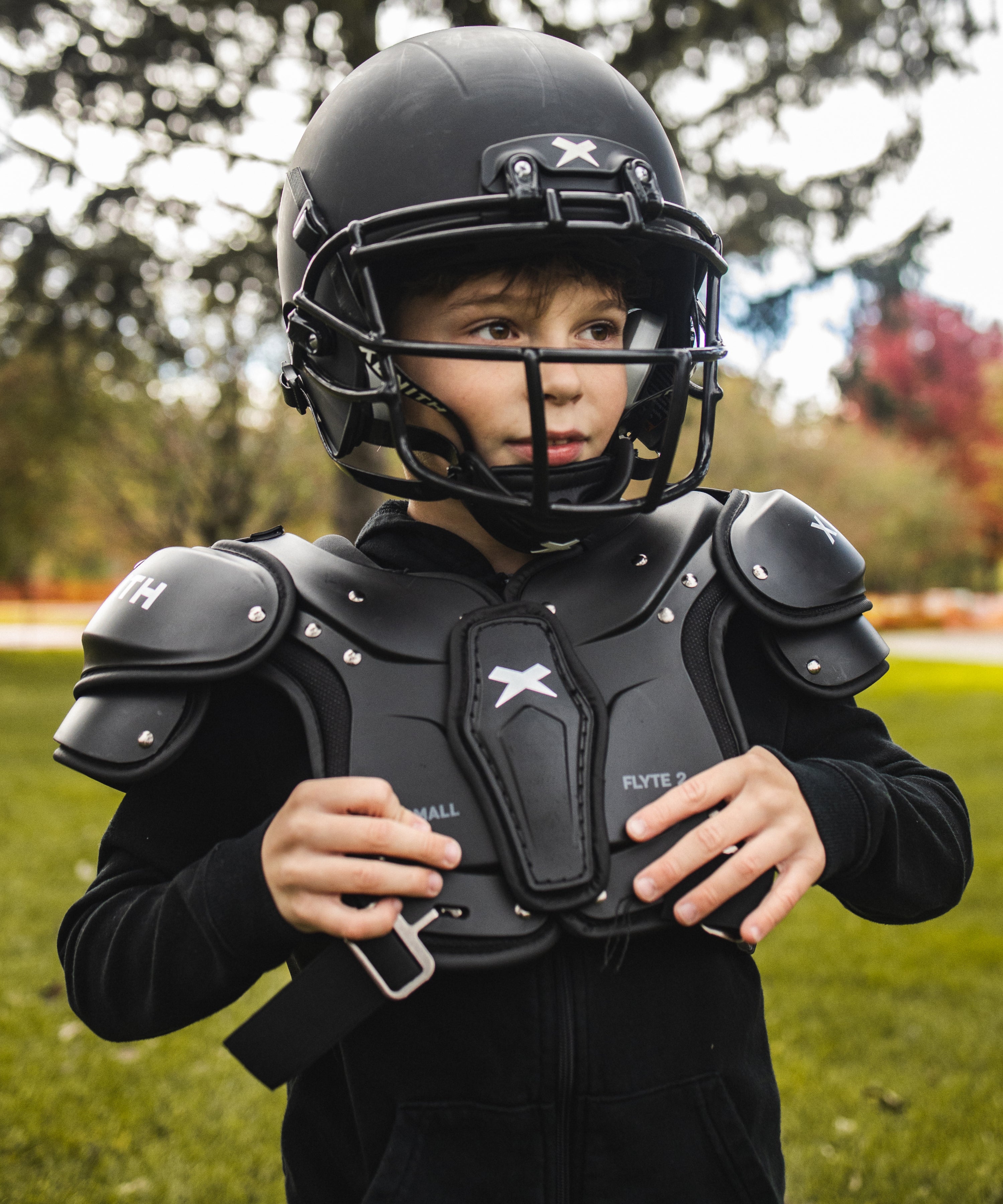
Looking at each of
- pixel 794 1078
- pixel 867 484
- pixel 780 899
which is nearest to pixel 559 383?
pixel 780 899

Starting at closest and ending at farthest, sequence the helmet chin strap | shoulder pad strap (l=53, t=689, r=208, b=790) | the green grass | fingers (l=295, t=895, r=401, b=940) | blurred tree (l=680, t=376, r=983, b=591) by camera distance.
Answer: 1. fingers (l=295, t=895, r=401, b=940)
2. shoulder pad strap (l=53, t=689, r=208, b=790)
3. the helmet chin strap
4. the green grass
5. blurred tree (l=680, t=376, r=983, b=591)

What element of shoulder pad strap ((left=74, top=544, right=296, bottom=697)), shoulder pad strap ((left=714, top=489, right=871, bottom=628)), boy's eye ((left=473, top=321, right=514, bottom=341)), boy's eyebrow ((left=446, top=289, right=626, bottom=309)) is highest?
boy's eyebrow ((left=446, top=289, right=626, bottom=309))

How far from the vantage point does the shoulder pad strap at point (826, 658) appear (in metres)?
1.37

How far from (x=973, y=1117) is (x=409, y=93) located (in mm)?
3342

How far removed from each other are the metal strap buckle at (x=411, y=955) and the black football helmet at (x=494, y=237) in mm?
538

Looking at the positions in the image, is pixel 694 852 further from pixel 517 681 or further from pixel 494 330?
pixel 494 330

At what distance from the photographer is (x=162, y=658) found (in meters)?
1.27

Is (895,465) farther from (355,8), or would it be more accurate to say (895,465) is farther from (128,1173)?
(128,1173)

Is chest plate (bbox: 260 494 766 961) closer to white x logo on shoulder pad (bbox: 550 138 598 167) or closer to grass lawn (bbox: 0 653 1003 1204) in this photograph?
grass lawn (bbox: 0 653 1003 1204)

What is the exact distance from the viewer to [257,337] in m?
10.1

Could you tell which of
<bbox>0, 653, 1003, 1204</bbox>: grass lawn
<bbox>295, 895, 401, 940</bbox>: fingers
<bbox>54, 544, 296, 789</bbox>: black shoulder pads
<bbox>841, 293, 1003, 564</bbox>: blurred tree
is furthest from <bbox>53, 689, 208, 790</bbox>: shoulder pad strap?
<bbox>841, 293, 1003, 564</bbox>: blurred tree

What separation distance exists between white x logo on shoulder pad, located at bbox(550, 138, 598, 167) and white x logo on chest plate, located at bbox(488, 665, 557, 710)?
0.74 m

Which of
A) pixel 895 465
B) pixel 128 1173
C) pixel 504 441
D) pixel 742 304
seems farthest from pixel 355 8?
pixel 895 465

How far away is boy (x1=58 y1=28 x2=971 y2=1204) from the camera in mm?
1163
